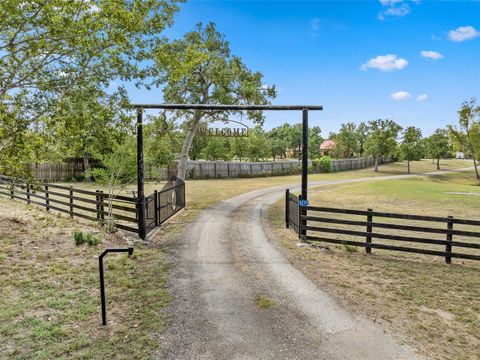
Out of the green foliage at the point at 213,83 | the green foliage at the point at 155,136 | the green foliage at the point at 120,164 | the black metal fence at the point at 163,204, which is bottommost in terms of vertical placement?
the black metal fence at the point at 163,204

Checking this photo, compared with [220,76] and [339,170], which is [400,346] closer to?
[220,76]

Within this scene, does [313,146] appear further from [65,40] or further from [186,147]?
[65,40]

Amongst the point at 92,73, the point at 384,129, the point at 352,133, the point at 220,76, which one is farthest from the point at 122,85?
the point at 352,133

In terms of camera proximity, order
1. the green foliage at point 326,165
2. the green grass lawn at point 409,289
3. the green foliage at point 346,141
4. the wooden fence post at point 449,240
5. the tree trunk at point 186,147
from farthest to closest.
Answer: the green foliage at point 346,141 → the green foliage at point 326,165 → the tree trunk at point 186,147 → the wooden fence post at point 449,240 → the green grass lawn at point 409,289

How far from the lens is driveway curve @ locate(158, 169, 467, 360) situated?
4824mm

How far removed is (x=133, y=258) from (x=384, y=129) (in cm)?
5792

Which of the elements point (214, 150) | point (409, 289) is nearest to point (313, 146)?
point (214, 150)

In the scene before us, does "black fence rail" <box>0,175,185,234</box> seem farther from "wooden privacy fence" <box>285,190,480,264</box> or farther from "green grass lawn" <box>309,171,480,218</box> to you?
"green grass lawn" <box>309,171,480,218</box>

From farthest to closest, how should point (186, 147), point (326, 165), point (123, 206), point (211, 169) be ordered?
1. point (326, 165)
2. point (211, 169)
3. point (186, 147)
4. point (123, 206)

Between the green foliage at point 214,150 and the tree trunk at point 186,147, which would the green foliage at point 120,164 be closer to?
the tree trunk at point 186,147

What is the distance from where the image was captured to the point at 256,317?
5.84 m

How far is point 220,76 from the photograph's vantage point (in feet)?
60.8

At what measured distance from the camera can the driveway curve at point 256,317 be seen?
482 centimetres

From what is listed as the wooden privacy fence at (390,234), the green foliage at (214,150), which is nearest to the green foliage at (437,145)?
the green foliage at (214,150)
